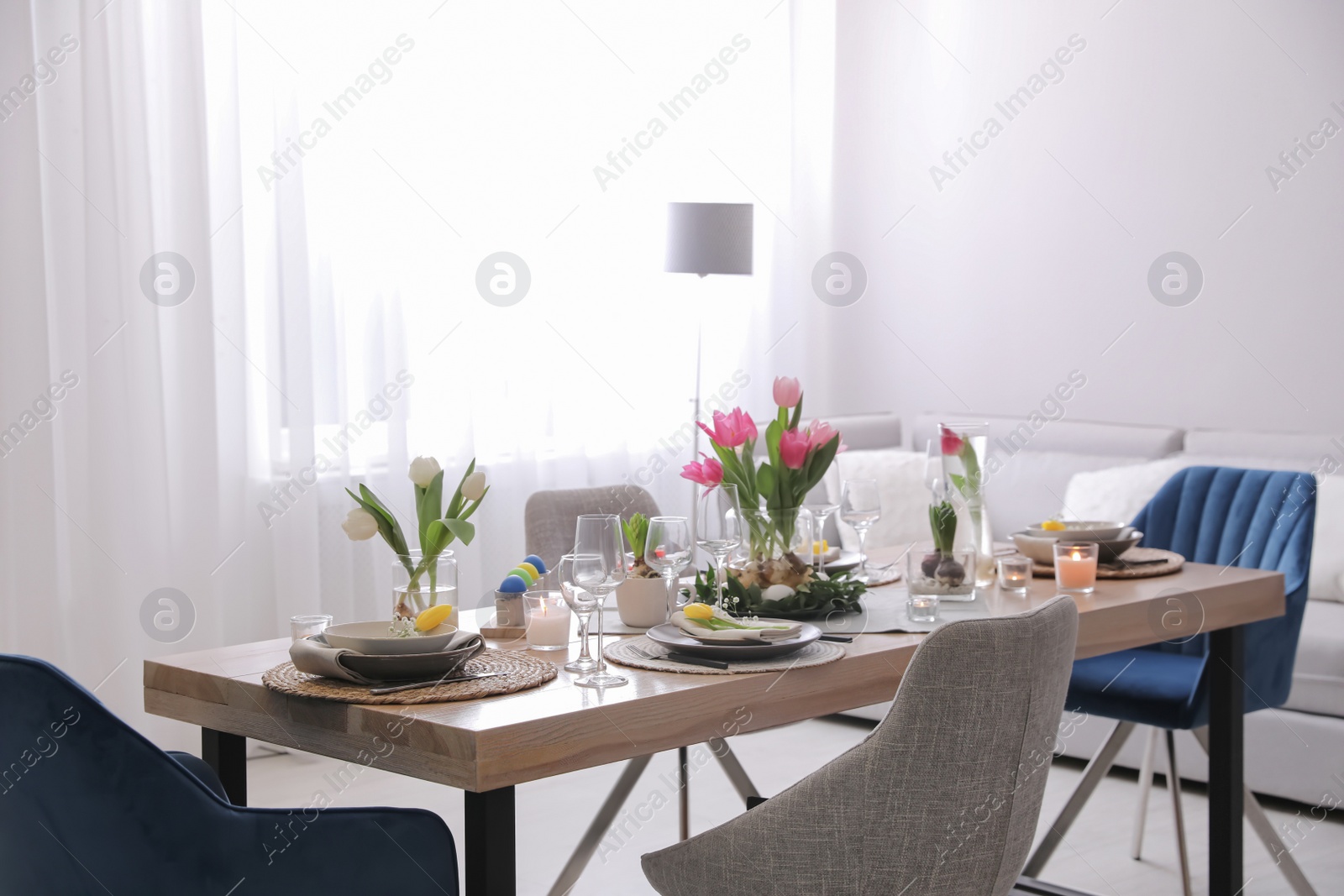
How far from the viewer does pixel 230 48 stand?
3416mm

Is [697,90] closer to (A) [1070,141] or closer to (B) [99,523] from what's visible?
(A) [1070,141]

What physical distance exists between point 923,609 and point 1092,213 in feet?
9.52

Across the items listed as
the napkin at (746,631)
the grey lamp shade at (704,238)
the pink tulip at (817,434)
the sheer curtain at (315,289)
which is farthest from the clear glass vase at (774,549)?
the grey lamp shade at (704,238)

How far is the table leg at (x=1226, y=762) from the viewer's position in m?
2.30

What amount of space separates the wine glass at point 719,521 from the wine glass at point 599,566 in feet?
0.71

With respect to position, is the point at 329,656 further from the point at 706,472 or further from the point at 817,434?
the point at 817,434

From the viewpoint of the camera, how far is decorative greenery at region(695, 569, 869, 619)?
1916mm

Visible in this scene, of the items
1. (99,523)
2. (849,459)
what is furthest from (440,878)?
(849,459)

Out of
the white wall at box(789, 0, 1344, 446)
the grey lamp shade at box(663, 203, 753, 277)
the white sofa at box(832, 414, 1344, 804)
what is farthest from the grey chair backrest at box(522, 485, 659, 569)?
the white wall at box(789, 0, 1344, 446)

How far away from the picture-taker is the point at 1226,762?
2.30 m

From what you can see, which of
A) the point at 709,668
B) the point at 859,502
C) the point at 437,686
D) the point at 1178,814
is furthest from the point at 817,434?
the point at 1178,814

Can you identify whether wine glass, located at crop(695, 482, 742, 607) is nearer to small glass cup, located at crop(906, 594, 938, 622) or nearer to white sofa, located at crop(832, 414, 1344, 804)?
small glass cup, located at crop(906, 594, 938, 622)

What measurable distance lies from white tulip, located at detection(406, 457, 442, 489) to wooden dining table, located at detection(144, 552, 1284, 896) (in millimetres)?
260

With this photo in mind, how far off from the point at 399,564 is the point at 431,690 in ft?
0.83
